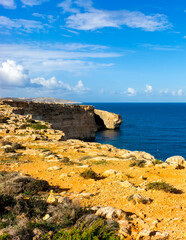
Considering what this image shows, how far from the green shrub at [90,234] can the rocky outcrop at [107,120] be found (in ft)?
244

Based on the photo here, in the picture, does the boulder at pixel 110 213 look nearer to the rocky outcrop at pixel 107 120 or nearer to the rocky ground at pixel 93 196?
the rocky ground at pixel 93 196

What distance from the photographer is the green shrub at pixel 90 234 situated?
15.2 feet

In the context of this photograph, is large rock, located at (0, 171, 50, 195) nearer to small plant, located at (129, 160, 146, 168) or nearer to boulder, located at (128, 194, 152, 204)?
boulder, located at (128, 194, 152, 204)

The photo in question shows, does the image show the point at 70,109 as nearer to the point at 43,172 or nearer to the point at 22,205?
the point at 43,172

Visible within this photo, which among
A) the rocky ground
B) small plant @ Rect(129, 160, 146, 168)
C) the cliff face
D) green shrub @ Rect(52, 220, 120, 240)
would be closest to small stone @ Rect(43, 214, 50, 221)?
the rocky ground

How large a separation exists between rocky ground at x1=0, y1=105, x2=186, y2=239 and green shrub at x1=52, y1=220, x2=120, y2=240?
0.24ft

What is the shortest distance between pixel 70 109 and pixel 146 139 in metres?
23.9

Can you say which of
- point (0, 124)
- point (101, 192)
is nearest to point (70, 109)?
point (0, 124)

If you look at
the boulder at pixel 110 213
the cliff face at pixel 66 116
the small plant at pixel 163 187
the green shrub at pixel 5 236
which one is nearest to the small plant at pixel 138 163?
the small plant at pixel 163 187

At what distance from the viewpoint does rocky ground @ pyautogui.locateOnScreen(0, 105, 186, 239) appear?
17.7 feet

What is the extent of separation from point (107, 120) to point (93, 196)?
75.5 metres

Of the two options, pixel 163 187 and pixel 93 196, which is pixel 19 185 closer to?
pixel 93 196

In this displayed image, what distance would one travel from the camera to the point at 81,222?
214 inches

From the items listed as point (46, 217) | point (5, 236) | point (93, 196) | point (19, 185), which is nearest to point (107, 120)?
point (93, 196)
